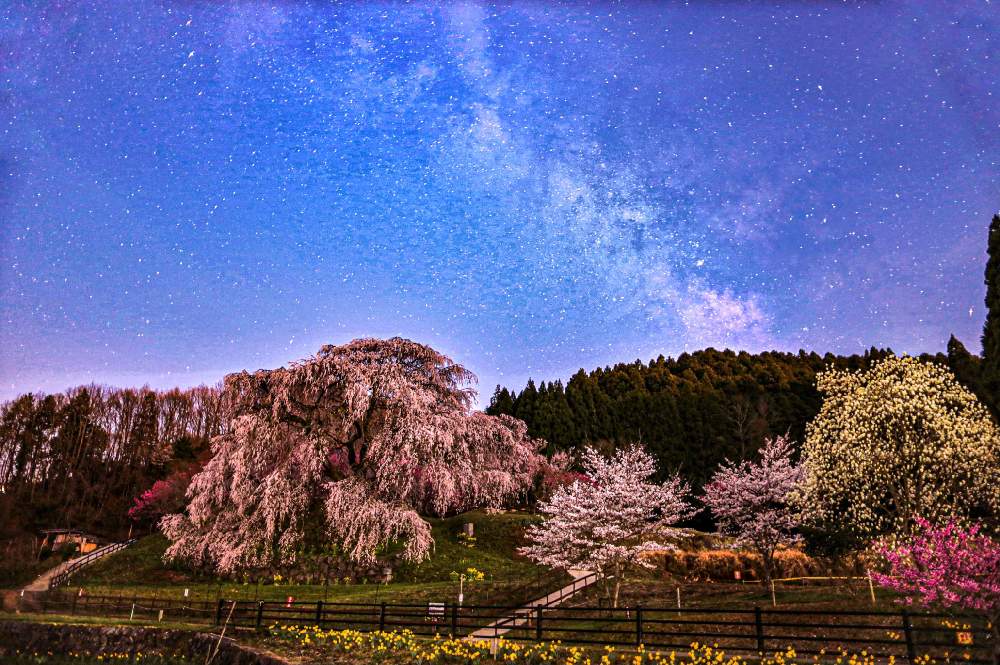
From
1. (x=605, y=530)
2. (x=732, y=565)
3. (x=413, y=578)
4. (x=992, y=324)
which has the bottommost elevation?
(x=413, y=578)

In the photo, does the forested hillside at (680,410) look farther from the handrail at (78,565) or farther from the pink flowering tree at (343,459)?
the handrail at (78,565)

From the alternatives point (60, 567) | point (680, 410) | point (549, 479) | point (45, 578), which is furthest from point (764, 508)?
point (60, 567)

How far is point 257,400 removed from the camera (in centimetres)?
3347

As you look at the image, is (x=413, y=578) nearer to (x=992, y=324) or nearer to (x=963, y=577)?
(x=963, y=577)

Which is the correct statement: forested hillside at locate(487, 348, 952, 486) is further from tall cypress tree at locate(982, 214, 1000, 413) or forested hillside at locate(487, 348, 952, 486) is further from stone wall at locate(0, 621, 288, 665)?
stone wall at locate(0, 621, 288, 665)

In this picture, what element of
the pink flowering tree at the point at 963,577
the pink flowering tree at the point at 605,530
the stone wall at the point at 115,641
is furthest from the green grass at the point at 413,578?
the pink flowering tree at the point at 963,577

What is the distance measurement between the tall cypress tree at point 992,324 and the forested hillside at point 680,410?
26308 mm

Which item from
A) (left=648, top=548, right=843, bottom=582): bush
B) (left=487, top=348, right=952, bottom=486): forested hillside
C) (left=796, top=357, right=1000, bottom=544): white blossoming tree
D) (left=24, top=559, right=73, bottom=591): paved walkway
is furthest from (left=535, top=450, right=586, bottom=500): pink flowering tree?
(left=24, top=559, right=73, bottom=591): paved walkway

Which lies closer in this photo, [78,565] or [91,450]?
[78,565]

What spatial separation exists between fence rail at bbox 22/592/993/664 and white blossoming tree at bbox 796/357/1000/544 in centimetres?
708

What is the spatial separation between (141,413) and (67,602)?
42.6m

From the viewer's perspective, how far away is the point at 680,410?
6297 cm

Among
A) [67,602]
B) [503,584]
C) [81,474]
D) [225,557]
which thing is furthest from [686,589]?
[81,474]

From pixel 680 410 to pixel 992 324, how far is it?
3878 cm
